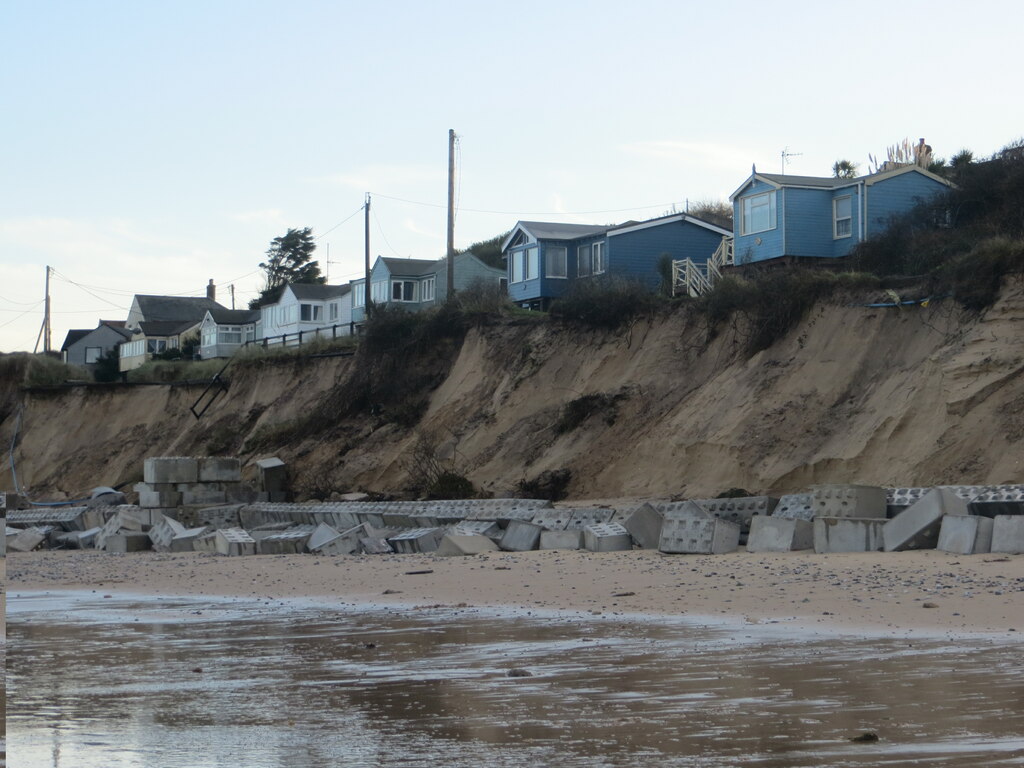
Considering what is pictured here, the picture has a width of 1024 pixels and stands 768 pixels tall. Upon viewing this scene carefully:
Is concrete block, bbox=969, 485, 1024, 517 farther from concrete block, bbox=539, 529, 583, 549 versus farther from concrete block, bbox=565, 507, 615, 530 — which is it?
concrete block, bbox=565, 507, 615, 530

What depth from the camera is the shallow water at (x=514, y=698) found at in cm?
549

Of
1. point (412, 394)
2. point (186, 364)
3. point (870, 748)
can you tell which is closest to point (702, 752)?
point (870, 748)

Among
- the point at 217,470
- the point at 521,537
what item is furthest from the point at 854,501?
the point at 217,470

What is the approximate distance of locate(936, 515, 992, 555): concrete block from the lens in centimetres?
1305

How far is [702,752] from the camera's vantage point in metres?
5.33

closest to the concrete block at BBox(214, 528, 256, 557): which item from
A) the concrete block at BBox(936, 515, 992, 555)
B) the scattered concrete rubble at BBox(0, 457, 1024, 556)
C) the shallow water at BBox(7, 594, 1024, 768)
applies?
the scattered concrete rubble at BBox(0, 457, 1024, 556)

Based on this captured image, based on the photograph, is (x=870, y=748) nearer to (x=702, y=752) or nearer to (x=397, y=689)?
(x=702, y=752)

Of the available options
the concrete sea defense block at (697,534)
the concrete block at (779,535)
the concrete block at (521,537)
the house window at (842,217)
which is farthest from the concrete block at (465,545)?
the house window at (842,217)

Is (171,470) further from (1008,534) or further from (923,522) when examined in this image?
(1008,534)

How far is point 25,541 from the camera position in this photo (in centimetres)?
2742

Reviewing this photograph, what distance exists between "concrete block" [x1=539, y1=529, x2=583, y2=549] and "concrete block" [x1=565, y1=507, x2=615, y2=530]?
22.5 inches

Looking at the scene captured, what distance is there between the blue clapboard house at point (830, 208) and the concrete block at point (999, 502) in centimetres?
2168

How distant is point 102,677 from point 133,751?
277 centimetres

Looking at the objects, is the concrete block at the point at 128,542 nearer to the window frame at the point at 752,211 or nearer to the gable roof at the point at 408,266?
the window frame at the point at 752,211
